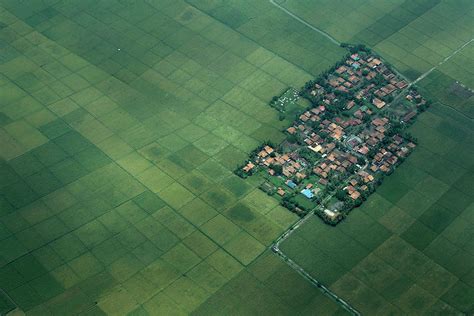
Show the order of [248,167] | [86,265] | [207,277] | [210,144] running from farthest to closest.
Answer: [210,144] < [248,167] < [86,265] < [207,277]

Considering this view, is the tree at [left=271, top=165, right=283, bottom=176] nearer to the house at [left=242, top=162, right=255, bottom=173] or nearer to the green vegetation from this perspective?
the house at [left=242, top=162, right=255, bottom=173]

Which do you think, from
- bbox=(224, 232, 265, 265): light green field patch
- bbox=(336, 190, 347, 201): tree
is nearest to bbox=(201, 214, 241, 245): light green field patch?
bbox=(224, 232, 265, 265): light green field patch

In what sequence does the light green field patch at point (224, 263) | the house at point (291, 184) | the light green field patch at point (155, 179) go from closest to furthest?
the light green field patch at point (224, 263), the light green field patch at point (155, 179), the house at point (291, 184)

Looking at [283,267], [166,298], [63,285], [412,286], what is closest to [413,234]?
[412,286]

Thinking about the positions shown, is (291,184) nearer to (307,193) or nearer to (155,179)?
(307,193)

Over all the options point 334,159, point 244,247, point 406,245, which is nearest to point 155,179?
point 244,247

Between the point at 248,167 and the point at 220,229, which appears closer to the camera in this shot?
the point at 220,229

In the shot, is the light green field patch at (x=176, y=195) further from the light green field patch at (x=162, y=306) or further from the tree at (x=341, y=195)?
the tree at (x=341, y=195)

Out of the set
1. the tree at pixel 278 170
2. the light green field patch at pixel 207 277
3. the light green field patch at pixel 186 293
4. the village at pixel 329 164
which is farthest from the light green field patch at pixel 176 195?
the tree at pixel 278 170

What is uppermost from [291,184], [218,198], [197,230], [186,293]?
[291,184]
